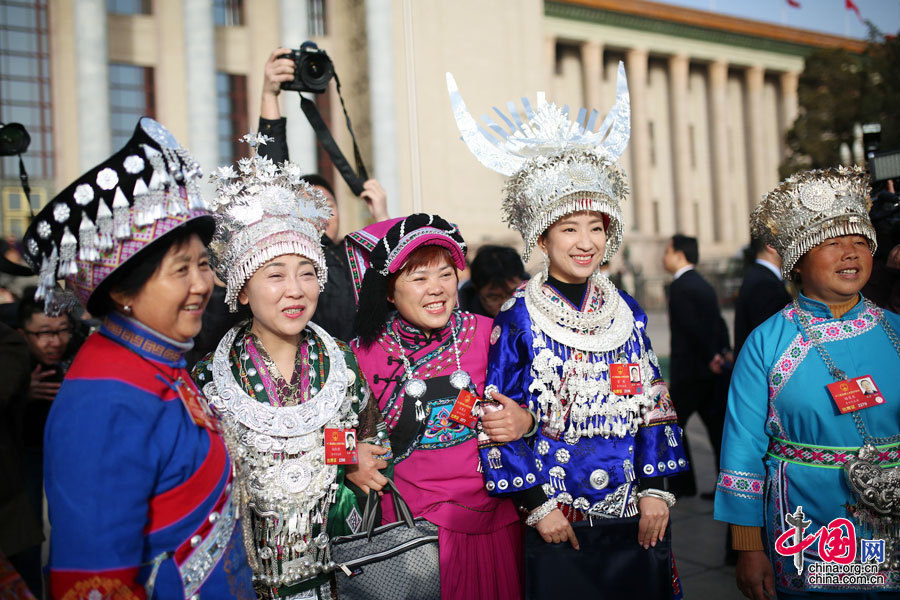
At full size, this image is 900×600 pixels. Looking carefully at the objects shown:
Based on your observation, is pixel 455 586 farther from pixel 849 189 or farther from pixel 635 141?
pixel 635 141

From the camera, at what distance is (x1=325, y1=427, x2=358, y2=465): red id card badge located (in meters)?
2.34

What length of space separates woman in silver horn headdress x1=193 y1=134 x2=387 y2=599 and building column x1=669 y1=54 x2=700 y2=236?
33.8 meters

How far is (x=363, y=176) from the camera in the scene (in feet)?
14.0

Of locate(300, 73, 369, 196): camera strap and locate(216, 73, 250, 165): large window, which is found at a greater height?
locate(216, 73, 250, 165): large window

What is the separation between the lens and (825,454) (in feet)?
7.91

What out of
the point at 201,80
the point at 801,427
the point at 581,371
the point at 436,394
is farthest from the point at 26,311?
the point at 201,80

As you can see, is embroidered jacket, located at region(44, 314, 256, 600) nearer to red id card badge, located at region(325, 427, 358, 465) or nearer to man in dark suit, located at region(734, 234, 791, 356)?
red id card badge, located at region(325, 427, 358, 465)

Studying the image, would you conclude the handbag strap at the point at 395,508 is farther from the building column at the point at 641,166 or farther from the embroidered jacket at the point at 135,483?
the building column at the point at 641,166

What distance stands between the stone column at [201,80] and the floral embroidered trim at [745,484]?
17254 millimetres

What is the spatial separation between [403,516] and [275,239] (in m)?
1.04

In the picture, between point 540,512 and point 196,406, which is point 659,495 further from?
point 196,406

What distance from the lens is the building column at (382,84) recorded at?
18766mm

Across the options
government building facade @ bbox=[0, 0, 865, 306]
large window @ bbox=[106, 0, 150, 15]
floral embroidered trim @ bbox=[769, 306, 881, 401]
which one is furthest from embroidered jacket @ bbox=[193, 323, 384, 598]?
large window @ bbox=[106, 0, 150, 15]

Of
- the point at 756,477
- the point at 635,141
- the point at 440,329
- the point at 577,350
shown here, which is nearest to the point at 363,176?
the point at 440,329
